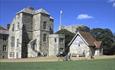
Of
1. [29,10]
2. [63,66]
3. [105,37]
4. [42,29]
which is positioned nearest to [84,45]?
[42,29]

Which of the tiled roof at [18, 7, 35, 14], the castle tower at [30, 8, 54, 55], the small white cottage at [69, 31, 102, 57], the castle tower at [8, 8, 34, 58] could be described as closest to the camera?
the small white cottage at [69, 31, 102, 57]

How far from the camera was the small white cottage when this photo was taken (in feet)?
212

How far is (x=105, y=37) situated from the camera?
8500 centimetres

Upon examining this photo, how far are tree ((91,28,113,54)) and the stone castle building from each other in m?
16.3

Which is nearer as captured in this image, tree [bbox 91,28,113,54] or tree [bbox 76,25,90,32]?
tree [bbox 91,28,113,54]

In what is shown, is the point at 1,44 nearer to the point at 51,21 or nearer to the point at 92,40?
the point at 51,21

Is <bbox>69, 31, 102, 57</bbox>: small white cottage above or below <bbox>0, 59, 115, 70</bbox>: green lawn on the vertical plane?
above

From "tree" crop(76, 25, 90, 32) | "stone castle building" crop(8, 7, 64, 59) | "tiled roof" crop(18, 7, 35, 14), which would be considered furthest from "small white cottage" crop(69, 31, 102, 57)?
"tree" crop(76, 25, 90, 32)

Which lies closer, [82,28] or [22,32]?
[22,32]

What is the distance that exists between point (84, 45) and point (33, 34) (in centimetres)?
1771

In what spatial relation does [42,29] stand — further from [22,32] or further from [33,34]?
[22,32]

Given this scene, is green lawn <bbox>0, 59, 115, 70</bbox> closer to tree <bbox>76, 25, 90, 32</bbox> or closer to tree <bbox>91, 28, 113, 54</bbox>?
tree <bbox>91, 28, 113, 54</bbox>

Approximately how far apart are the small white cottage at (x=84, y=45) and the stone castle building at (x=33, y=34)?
16.4 ft

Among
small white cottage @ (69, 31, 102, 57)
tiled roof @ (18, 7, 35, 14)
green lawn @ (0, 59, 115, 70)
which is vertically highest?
tiled roof @ (18, 7, 35, 14)
